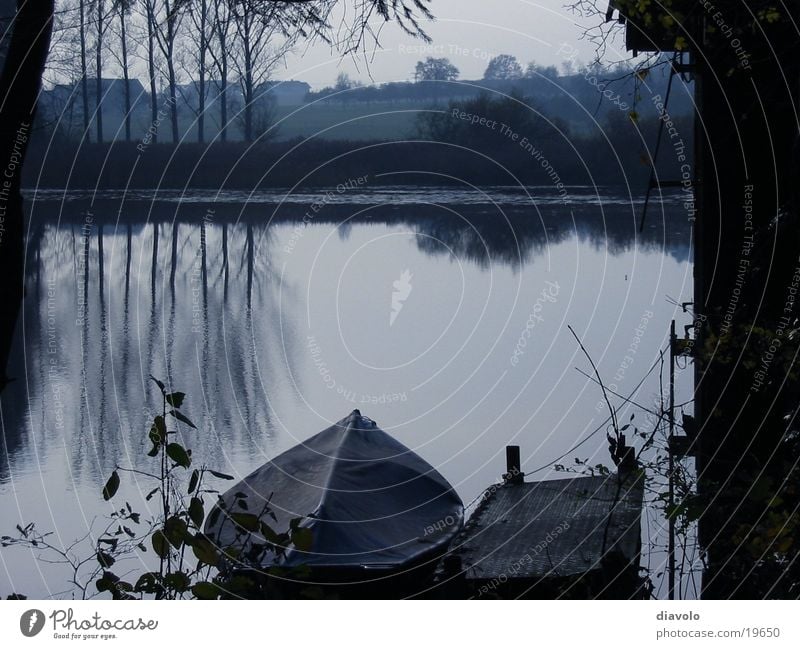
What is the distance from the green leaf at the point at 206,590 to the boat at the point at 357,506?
4600 mm

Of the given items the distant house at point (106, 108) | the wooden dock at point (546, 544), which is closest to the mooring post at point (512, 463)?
the wooden dock at point (546, 544)

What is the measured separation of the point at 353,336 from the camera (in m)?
15.9

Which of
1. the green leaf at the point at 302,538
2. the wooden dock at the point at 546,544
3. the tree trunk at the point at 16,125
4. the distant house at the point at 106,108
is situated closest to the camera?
the green leaf at the point at 302,538

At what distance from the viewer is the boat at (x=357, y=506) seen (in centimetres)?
963

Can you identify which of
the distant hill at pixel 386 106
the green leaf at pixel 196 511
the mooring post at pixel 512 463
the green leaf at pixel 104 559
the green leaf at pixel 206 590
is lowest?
the mooring post at pixel 512 463

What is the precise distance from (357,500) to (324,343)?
592cm

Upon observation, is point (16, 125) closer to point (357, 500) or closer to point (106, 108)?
point (357, 500)

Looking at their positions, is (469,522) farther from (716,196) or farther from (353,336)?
(353,336)

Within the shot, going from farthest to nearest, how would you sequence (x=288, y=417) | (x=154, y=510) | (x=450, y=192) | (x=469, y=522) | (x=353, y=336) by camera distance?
(x=450, y=192) < (x=353, y=336) < (x=288, y=417) < (x=154, y=510) < (x=469, y=522)

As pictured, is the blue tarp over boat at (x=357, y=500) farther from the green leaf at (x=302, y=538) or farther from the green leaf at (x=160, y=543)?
the green leaf at (x=302, y=538)

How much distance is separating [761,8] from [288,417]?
9.02m

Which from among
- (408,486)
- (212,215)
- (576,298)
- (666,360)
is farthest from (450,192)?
(408,486)

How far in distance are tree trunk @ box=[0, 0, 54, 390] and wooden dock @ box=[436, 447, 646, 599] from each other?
378 centimetres

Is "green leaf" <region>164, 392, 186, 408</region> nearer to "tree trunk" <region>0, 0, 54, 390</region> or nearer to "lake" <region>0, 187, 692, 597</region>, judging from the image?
"tree trunk" <region>0, 0, 54, 390</region>
